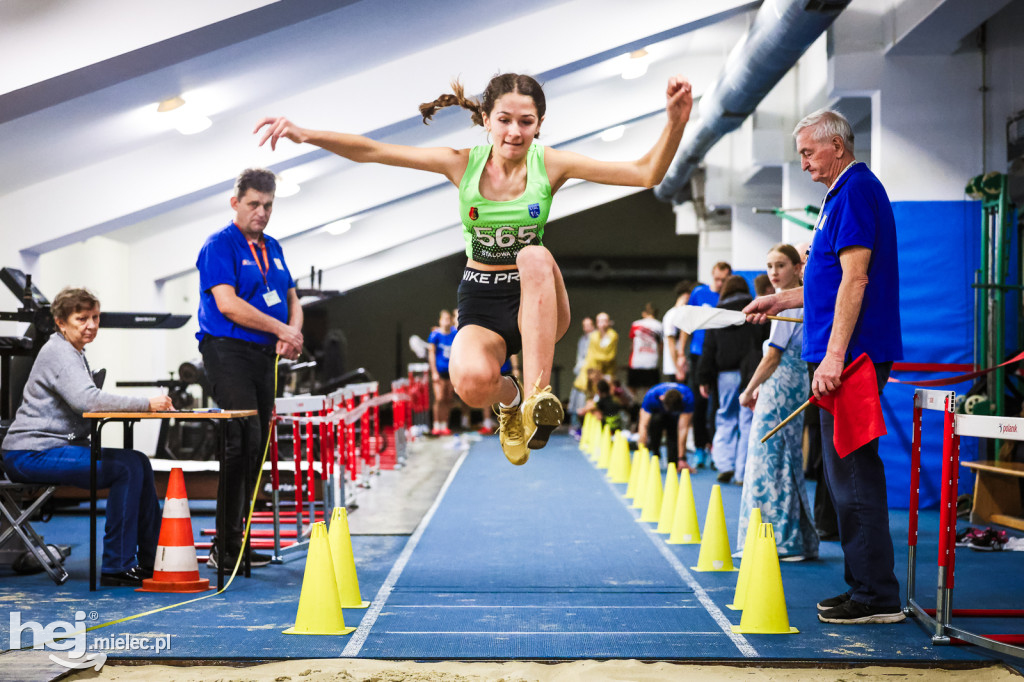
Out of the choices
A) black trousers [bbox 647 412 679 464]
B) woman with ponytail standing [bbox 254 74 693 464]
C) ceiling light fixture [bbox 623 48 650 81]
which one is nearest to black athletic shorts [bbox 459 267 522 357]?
woman with ponytail standing [bbox 254 74 693 464]

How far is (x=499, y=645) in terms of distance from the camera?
367cm

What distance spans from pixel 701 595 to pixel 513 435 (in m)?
1.72

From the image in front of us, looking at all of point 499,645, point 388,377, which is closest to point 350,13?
point 499,645

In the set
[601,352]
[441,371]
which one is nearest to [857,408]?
[601,352]

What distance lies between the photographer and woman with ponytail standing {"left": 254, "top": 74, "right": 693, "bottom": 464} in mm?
3166

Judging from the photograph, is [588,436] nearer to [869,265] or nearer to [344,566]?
[344,566]

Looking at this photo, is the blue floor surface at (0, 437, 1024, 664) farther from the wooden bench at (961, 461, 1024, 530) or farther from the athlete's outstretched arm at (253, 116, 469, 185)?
the athlete's outstretched arm at (253, 116, 469, 185)

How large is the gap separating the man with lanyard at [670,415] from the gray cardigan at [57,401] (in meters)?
5.40

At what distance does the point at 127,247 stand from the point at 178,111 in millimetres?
4136

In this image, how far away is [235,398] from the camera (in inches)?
197

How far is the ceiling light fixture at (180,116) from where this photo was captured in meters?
7.96

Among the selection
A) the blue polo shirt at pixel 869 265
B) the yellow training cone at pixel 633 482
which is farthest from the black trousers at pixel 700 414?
the blue polo shirt at pixel 869 265

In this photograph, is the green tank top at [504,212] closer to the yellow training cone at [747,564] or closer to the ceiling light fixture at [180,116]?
the yellow training cone at [747,564]

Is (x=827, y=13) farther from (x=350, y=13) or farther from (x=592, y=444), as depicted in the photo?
(x=592, y=444)
